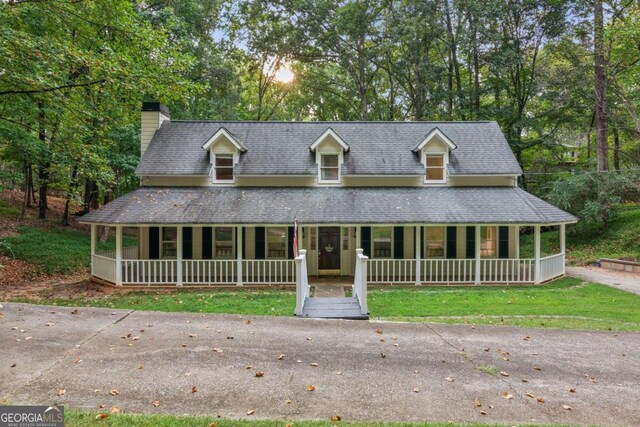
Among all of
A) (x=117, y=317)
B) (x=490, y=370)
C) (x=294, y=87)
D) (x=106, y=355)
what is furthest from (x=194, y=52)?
(x=490, y=370)

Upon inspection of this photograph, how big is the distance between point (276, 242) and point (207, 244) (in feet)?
9.29

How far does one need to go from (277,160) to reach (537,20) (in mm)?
20191

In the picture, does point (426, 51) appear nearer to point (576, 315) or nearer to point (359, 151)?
point (359, 151)

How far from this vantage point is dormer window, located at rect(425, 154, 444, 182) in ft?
54.5

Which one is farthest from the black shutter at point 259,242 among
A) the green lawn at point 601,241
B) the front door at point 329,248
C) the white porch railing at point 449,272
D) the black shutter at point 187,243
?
the green lawn at point 601,241

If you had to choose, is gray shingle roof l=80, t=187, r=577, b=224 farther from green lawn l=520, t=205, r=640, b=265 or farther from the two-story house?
green lawn l=520, t=205, r=640, b=265

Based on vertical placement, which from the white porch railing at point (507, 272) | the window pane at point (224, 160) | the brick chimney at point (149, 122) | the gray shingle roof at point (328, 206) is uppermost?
the brick chimney at point (149, 122)

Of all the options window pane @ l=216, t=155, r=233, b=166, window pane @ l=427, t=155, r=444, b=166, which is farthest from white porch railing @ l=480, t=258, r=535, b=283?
window pane @ l=216, t=155, r=233, b=166

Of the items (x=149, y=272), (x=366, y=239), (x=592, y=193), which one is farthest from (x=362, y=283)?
Result: (x=592, y=193)

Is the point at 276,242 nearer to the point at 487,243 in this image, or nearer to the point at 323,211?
the point at 323,211

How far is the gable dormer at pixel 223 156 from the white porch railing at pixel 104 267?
16.7 feet

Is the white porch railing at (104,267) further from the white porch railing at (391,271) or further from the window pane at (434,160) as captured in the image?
the window pane at (434,160)

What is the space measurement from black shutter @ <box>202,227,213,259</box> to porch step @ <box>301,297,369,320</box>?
690cm

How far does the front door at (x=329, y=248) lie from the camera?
52.0 feet
